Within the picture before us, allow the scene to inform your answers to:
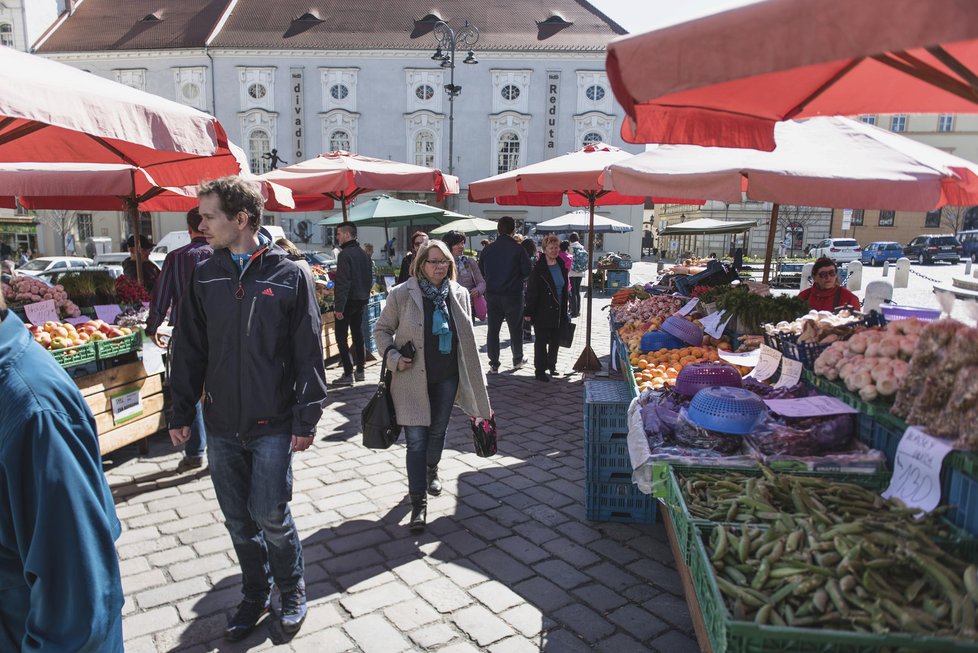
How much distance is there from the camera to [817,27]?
1.44m

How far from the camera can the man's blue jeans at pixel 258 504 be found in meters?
2.91

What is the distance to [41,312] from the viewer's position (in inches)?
208

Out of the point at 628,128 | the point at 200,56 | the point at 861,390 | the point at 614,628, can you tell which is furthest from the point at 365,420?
the point at 200,56

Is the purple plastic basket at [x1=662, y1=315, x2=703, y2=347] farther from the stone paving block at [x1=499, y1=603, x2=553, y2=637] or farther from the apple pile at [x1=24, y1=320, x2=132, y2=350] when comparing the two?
the apple pile at [x1=24, y1=320, x2=132, y2=350]

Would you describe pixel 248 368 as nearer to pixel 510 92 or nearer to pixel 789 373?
pixel 789 373

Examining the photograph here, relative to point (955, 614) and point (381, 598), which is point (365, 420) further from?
point (955, 614)

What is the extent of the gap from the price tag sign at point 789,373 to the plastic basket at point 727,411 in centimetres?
37

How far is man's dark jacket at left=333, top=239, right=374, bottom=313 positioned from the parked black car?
38.7m

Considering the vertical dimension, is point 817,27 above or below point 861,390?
above

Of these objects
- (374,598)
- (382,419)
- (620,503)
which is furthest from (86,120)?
(620,503)

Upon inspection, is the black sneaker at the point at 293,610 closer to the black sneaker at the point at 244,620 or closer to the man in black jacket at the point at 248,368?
the man in black jacket at the point at 248,368

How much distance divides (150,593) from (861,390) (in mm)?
3722

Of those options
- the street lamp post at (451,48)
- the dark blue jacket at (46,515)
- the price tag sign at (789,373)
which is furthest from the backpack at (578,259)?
the dark blue jacket at (46,515)

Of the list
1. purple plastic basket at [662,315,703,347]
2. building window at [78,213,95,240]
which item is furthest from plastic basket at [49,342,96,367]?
building window at [78,213,95,240]
